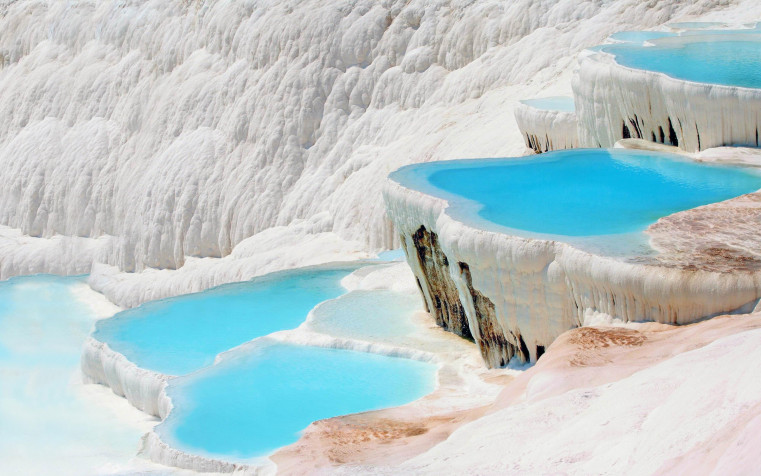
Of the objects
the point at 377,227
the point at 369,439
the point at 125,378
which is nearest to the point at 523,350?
the point at 369,439

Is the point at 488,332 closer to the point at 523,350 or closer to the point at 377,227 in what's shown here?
the point at 523,350

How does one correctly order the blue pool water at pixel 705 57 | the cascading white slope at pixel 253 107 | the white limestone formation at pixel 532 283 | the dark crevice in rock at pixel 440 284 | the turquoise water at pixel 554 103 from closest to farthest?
the white limestone formation at pixel 532 283 → the dark crevice in rock at pixel 440 284 → the blue pool water at pixel 705 57 → the turquoise water at pixel 554 103 → the cascading white slope at pixel 253 107

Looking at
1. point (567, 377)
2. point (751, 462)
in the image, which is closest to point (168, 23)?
point (567, 377)

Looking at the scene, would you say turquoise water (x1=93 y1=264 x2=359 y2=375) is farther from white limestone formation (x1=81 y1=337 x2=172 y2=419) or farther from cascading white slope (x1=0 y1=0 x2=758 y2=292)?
cascading white slope (x1=0 y1=0 x2=758 y2=292)

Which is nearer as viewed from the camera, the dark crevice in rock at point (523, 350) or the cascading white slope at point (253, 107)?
the dark crevice in rock at point (523, 350)

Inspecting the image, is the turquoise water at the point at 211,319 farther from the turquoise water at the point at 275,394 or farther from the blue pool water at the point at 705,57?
the blue pool water at the point at 705,57

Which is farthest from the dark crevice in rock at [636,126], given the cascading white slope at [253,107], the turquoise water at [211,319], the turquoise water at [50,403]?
the turquoise water at [50,403]

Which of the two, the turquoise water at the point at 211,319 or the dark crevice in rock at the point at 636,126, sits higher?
the dark crevice in rock at the point at 636,126
